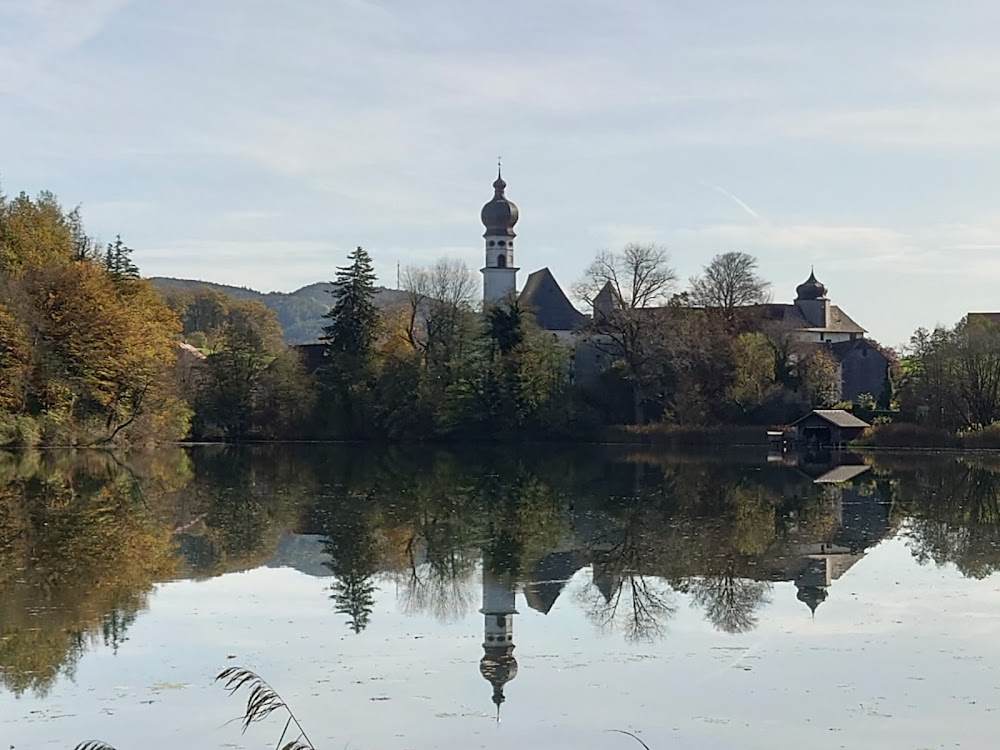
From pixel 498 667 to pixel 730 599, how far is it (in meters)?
4.78

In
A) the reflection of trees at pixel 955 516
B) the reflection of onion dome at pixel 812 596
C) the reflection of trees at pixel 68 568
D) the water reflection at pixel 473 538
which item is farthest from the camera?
the reflection of trees at pixel 955 516

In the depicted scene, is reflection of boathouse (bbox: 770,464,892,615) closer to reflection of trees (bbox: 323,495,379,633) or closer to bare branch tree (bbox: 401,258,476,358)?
reflection of trees (bbox: 323,495,379,633)

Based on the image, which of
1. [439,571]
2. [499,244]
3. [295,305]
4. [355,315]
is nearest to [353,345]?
[355,315]

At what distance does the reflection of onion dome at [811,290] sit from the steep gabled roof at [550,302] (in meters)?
18.1

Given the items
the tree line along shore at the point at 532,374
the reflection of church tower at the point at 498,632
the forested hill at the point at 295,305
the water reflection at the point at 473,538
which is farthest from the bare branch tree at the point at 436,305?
the forested hill at the point at 295,305

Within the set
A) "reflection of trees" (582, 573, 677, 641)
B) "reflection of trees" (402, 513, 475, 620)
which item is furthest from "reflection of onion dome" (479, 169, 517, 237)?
"reflection of trees" (582, 573, 677, 641)

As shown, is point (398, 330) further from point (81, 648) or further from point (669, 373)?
point (81, 648)

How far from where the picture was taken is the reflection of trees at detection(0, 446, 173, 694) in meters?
12.6

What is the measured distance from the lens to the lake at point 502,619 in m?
10.2

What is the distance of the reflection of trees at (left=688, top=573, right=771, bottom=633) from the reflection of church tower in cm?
227

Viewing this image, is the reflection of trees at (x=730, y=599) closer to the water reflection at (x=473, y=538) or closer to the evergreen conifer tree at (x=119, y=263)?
the water reflection at (x=473, y=538)

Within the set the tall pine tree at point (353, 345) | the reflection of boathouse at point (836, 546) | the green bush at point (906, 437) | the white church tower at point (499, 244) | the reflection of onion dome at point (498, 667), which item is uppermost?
the white church tower at point (499, 244)

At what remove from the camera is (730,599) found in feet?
52.7

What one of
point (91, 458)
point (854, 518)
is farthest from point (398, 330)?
point (854, 518)
